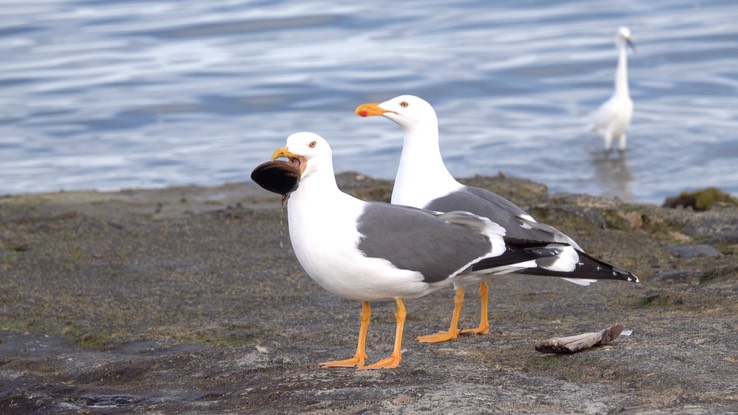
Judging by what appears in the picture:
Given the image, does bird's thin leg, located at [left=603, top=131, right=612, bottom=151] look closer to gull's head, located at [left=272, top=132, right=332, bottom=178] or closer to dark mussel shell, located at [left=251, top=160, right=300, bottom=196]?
gull's head, located at [left=272, top=132, right=332, bottom=178]

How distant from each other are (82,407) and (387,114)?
2.79 metres

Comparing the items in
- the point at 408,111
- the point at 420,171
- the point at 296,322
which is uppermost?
the point at 408,111

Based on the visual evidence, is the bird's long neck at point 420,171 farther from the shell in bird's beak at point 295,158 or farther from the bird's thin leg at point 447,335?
the shell in bird's beak at point 295,158

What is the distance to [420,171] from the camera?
6.80 metres

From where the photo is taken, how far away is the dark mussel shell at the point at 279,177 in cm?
506

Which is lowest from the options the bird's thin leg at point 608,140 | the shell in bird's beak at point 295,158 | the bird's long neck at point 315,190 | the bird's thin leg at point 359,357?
the bird's thin leg at point 359,357

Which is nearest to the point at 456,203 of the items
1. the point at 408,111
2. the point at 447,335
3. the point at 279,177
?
the point at 447,335

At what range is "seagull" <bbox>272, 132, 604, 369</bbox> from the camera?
5.12 m

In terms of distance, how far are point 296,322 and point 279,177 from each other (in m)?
1.73

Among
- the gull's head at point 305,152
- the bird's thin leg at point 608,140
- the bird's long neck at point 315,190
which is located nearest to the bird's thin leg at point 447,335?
the bird's long neck at point 315,190

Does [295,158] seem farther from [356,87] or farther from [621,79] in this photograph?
[356,87]

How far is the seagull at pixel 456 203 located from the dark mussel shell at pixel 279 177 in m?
1.10

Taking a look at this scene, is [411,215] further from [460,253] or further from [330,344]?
[330,344]

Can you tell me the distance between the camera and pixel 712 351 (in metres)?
5.25
